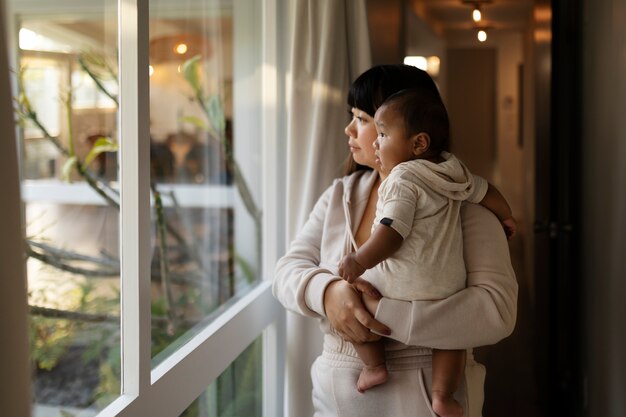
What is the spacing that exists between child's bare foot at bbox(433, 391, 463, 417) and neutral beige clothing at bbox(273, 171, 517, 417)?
71mm

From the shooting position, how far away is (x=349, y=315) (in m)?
Result: 1.53

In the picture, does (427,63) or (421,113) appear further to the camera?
(427,63)

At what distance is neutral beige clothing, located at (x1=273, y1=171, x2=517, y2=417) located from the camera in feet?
4.85

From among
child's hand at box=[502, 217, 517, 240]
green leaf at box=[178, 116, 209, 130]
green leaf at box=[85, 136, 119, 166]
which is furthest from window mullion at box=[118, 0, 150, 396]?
green leaf at box=[178, 116, 209, 130]

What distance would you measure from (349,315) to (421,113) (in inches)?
18.6

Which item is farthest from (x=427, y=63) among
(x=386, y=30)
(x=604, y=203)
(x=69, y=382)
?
(x=69, y=382)

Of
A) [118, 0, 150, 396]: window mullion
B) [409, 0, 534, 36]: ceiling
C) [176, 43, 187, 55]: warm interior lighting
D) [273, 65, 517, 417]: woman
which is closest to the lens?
[118, 0, 150, 396]: window mullion

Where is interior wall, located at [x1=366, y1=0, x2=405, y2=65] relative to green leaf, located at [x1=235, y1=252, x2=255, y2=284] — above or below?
above

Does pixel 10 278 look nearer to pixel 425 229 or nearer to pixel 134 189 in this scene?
pixel 134 189

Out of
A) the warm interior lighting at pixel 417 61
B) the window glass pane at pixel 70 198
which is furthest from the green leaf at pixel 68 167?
the warm interior lighting at pixel 417 61

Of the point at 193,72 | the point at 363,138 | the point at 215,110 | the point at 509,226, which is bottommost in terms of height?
the point at 509,226

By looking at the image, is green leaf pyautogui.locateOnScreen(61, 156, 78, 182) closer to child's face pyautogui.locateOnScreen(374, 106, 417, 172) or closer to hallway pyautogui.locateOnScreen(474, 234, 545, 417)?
child's face pyautogui.locateOnScreen(374, 106, 417, 172)

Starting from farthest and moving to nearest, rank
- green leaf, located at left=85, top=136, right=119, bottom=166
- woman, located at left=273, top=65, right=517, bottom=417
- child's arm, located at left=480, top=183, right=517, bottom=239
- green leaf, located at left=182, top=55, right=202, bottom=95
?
1. green leaf, located at left=182, top=55, right=202, bottom=95
2. green leaf, located at left=85, top=136, right=119, bottom=166
3. child's arm, located at left=480, top=183, right=517, bottom=239
4. woman, located at left=273, top=65, right=517, bottom=417

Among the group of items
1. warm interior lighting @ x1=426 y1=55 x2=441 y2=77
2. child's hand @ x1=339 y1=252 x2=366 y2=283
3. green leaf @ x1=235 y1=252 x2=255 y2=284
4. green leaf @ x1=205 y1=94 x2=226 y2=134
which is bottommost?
green leaf @ x1=235 y1=252 x2=255 y2=284
